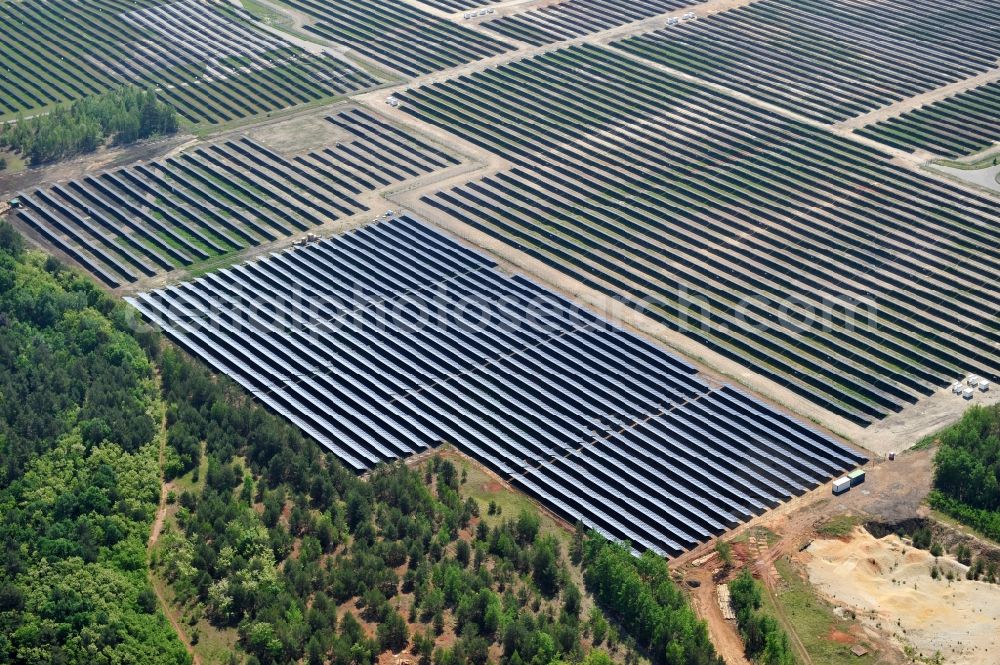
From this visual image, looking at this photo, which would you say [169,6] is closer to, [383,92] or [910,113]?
[383,92]

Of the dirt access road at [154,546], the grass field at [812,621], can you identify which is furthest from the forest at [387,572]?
the grass field at [812,621]

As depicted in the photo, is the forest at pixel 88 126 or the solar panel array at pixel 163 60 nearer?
the forest at pixel 88 126

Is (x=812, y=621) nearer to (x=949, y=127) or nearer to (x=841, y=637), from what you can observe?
(x=841, y=637)

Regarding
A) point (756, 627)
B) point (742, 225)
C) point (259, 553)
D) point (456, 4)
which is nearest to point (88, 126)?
point (456, 4)

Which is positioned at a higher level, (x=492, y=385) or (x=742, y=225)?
(x=742, y=225)

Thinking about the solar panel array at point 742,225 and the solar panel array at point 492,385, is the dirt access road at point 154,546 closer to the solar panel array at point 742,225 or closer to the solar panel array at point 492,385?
the solar panel array at point 492,385

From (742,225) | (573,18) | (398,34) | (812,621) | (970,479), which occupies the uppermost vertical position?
(970,479)
